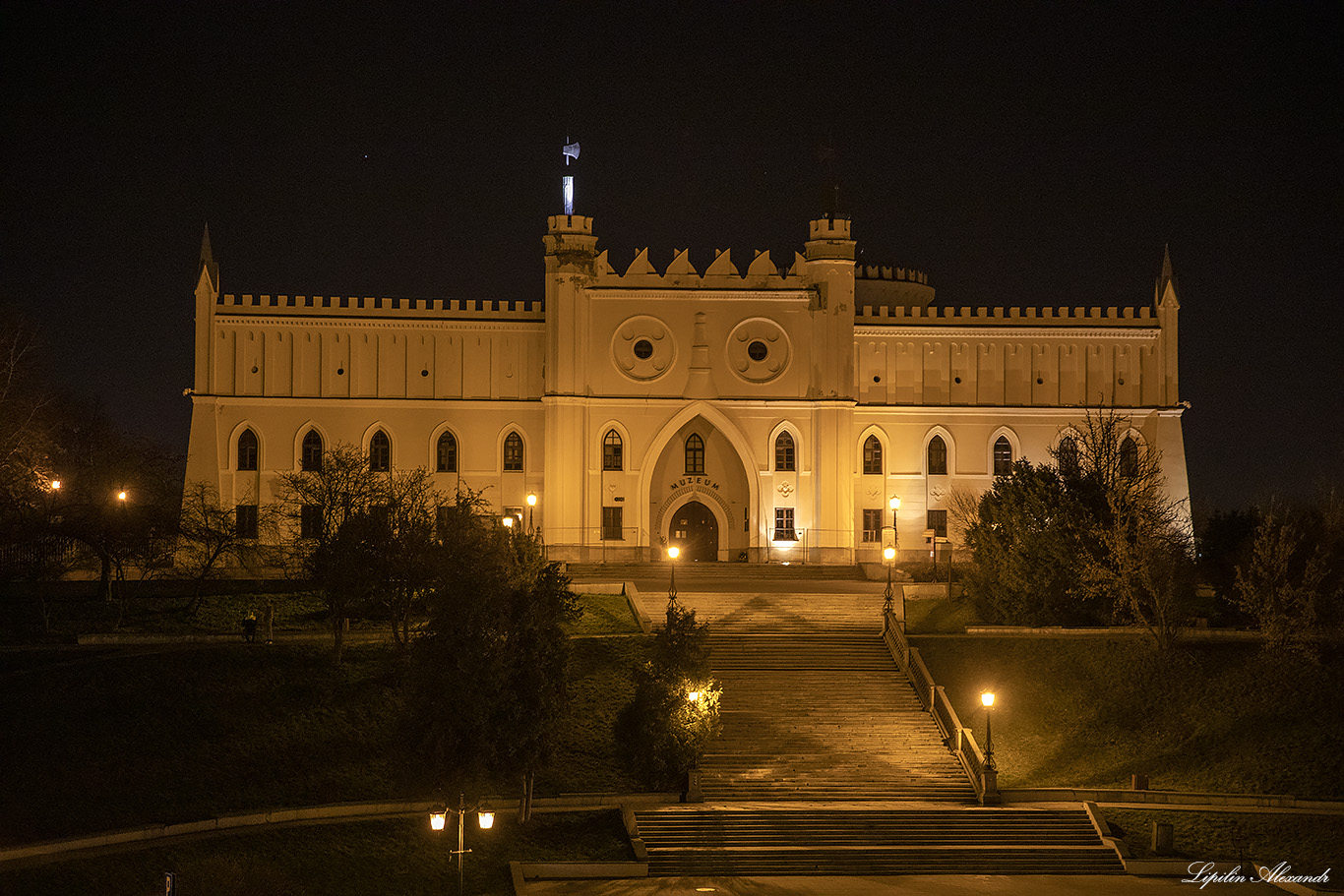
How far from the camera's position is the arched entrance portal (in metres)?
46.9

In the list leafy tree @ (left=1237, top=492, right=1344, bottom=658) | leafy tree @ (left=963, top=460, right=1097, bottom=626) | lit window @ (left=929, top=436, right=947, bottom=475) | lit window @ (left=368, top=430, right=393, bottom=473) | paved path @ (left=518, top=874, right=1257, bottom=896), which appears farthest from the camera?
lit window @ (left=929, top=436, right=947, bottom=475)

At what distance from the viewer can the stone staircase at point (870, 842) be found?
23.0m

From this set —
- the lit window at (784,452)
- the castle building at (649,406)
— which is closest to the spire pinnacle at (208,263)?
the castle building at (649,406)

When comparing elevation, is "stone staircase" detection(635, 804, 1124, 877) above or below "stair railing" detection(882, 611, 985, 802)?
below

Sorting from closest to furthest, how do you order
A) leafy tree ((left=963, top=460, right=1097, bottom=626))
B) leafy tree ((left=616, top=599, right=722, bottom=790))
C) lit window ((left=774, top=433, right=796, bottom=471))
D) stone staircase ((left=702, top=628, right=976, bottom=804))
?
1. leafy tree ((left=616, top=599, right=722, bottom=790))
2. stone staircase ((left=702, top=628, right=976, bottom=804))
3. leafy tree ((left=963, top=460, right=1097, bottom=626))
4. lit window ((left=774, top=433, right=796, bottom=471))

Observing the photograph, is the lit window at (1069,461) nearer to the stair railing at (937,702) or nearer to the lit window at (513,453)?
the stair railing at (937,702)

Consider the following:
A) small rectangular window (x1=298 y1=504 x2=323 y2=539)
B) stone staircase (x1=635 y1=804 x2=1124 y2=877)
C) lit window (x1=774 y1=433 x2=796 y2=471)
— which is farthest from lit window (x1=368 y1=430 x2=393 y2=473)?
stone staircase (x1=635 y1=804 x2=1124 y2=877)

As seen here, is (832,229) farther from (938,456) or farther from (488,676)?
(488,676)

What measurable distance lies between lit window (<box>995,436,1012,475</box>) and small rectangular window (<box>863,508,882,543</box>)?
4.39m

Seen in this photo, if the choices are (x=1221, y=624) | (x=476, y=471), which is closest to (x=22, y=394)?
(x=476, y=471)

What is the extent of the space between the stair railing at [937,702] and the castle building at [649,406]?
41.6 feet

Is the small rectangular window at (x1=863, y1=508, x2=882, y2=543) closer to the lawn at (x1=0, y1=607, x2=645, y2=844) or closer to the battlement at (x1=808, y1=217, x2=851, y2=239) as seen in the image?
the battlement at (x1=808, y1=217, x2=851, y2=239)

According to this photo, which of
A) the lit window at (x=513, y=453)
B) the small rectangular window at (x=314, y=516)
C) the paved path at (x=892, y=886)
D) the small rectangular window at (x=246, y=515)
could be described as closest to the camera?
the paved path at (x=892, y=886)

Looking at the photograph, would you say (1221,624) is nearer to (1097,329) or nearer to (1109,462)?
(1109,462)
